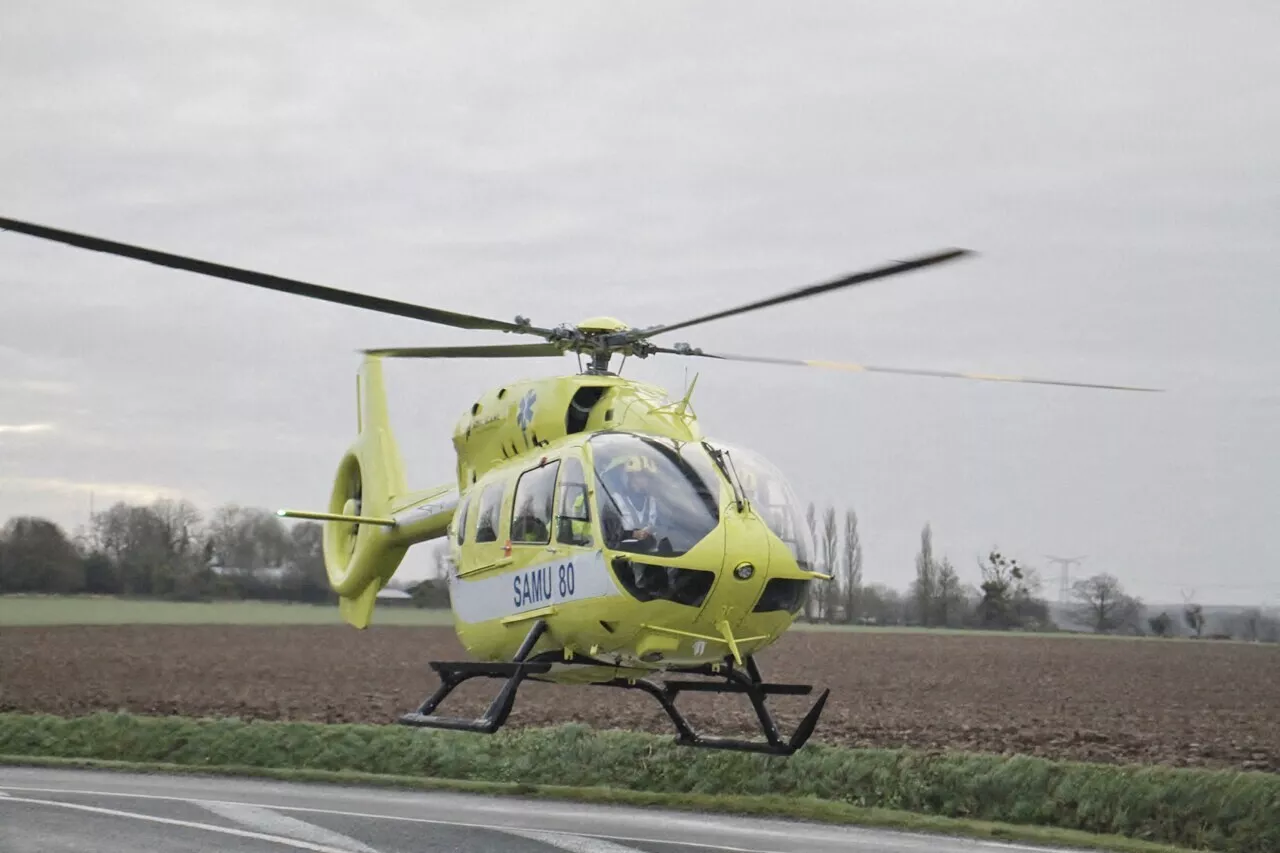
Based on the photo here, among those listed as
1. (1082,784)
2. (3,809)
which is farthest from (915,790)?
(3,809)

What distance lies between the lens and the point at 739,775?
759 inches

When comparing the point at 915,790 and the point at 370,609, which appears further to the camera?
the point at 370,609

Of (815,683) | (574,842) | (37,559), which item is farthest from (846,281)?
(37,559)

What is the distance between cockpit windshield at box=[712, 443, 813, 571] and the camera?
13.1m

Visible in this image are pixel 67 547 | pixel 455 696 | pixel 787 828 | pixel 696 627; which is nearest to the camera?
pixel 696 627

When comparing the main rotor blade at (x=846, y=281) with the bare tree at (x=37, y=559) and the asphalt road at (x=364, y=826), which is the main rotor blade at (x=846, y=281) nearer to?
the asphalt road at (x=364, y=826)

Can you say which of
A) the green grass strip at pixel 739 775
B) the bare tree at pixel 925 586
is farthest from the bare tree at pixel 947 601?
the green grass strip at pixel 739 775

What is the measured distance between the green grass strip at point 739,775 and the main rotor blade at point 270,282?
23.4 feet

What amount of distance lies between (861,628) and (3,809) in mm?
81227

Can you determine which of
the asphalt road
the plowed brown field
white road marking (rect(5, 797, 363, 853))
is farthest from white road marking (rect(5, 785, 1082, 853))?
the plowed brown field

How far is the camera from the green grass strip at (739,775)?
52.8 feet

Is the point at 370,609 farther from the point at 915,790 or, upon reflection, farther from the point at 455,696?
the point at 455,696

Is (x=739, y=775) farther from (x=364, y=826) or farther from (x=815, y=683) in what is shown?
(x=815, y=683)

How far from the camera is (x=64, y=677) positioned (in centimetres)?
3844
